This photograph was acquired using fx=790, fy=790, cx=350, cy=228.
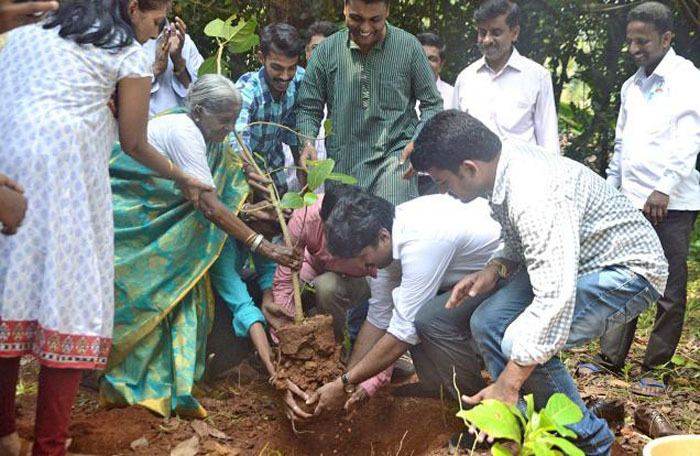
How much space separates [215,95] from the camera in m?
3.41

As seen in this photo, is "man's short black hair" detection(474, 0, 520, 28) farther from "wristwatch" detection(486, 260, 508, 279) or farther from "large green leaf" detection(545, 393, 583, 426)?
"large green leaf" detection(545, 393, 583, 426)

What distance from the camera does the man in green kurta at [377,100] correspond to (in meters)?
4.15

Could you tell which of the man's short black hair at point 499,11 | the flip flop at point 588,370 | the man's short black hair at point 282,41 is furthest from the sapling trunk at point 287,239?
the man's short black hair at point 499,11

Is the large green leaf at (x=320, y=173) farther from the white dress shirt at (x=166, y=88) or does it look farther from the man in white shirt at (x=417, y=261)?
the white dress shirt at (x=166, y=88)

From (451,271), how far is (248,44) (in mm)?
1450

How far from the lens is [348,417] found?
11.4 ft

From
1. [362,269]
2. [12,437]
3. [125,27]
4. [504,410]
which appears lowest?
[12,437]

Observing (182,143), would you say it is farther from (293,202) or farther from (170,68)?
(170,68)

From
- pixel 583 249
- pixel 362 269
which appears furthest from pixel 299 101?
pixel 583 249

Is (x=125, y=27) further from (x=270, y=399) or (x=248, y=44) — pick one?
(x=270, y=399)

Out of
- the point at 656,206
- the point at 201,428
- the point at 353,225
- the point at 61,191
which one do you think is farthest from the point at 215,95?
the point at 656,206

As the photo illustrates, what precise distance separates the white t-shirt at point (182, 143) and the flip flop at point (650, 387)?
2351 millimetres

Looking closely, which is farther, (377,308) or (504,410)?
(377,308)

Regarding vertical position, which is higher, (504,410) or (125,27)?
(125,27)
